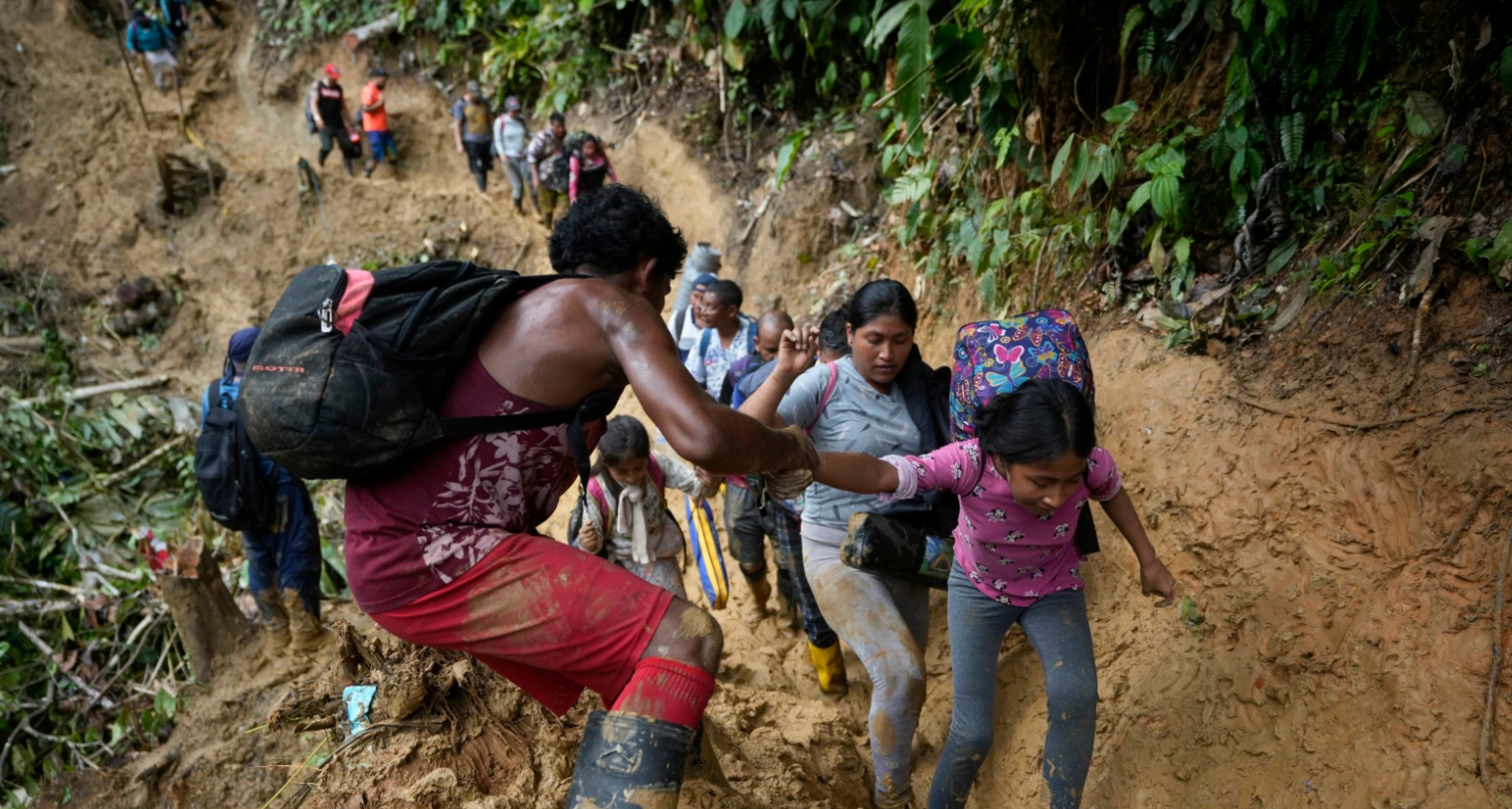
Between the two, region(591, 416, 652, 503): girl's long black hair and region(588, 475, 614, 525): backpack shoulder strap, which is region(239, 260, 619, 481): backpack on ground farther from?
region(588, 475, 614, 525): backpack shoulder strap

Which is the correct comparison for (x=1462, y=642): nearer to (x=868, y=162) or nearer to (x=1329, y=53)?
(x=1329, y=53)

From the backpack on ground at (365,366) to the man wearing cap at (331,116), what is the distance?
12.2 metres

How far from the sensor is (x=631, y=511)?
3.98 metres

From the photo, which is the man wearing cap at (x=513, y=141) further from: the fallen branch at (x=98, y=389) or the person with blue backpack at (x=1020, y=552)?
the person with blue backpack at (x=1020, y=552)

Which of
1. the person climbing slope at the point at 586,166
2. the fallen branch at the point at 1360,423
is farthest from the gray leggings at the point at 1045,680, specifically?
the person climbing slope at the point at 586,166

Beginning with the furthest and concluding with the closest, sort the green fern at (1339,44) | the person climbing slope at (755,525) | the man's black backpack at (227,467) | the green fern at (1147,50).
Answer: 1. the person climbing slope at (755,525)
2. the man's black backpack at (227,467)
3. the green fern at (1147,50)
4. the green fern at (1339,44)

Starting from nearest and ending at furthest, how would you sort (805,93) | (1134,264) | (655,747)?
(655,747), (1134,264), (805,93)

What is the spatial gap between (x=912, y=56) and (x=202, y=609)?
5.12 metres

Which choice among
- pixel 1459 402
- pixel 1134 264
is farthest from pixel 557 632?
pixel 1134 264

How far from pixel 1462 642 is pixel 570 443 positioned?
2852 mm

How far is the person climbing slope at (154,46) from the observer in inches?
574

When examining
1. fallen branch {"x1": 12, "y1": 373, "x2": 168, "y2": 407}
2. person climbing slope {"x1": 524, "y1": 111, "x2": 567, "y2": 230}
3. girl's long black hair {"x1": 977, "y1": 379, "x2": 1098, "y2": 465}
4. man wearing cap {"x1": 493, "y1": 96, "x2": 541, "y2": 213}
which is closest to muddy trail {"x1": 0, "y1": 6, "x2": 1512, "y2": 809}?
girl's long black hair {"x1": 977, "y1": 379, "x2": 1098, "y2": 465}

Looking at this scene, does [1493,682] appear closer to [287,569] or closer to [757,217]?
[287,569]

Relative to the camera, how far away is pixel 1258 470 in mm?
3414
